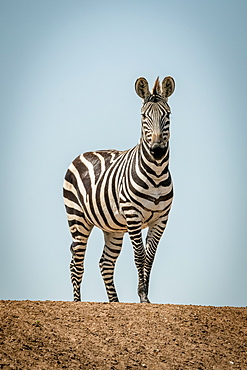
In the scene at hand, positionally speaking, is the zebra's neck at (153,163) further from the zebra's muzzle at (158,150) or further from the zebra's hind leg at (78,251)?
the zebra's hind leg at (78,251)

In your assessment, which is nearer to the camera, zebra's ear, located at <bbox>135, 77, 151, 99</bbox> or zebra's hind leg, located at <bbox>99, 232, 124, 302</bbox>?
zebra's ear, located at <bbox>135, 77, 151, 99</bbox>

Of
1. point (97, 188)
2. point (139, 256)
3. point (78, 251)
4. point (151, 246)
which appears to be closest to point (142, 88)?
point (97, 188)

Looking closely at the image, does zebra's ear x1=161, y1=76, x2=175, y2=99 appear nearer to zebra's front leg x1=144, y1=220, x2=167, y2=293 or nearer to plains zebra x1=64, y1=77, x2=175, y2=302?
plains zebra x1=64, y1=77, x2=175, y2=302

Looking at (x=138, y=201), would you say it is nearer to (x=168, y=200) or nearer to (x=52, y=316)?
(x=168, y=200)

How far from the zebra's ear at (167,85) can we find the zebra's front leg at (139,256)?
2.98m

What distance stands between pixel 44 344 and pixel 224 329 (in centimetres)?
359

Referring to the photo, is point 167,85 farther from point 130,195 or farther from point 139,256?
point 139,256

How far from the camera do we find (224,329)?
1341cm

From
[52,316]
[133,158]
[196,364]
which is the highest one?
[133,158]

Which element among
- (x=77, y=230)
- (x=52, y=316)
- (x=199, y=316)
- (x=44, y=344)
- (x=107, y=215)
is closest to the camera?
(x=44, y=344)

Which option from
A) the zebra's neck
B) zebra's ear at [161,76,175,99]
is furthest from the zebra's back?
zebra's ear at [161,76,175,99]

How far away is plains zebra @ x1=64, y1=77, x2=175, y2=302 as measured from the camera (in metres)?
15.4

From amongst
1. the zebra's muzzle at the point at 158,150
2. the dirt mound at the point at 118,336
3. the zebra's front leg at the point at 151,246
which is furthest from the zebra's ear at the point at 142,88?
the dirt mound at the point at 118,336

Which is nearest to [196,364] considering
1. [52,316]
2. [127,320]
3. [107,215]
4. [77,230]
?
[127,320]
